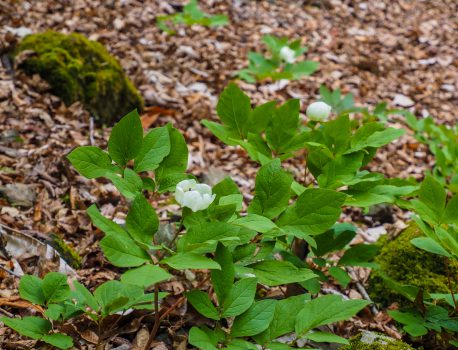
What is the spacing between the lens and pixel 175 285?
6.82ft

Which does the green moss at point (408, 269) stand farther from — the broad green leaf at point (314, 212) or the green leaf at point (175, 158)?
the green leaf at point (175, 158)

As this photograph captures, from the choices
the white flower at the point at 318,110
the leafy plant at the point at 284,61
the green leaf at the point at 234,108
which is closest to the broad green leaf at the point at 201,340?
the green leaf at the point at 234,108

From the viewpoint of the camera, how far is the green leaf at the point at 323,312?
1.35 m

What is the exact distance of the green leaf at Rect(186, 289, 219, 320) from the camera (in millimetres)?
1364

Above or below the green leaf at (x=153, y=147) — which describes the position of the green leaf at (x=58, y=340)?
below

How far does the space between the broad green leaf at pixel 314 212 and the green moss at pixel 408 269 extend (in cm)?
102

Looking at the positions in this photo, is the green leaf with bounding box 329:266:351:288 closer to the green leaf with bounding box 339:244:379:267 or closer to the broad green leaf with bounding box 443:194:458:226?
the green leaf with bounding box 339:244:379:267

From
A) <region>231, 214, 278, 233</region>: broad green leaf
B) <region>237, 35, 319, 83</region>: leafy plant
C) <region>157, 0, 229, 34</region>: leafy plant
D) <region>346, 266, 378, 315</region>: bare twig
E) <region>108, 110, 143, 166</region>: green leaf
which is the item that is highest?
<region>108, 110, 143, 166</region>: green leaf

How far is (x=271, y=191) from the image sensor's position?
1.45m

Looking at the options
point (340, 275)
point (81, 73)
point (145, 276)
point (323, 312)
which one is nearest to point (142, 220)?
point (145, 276)

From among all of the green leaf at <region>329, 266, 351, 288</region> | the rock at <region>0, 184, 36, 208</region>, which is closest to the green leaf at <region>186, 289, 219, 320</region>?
the green leaf at <region>329, 266, 351, 288</region>

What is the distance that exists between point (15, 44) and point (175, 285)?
2.40 meters

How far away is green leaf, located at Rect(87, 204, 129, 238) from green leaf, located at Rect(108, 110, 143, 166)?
0.86 ft

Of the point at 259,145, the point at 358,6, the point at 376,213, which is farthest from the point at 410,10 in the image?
the point at 259,145
